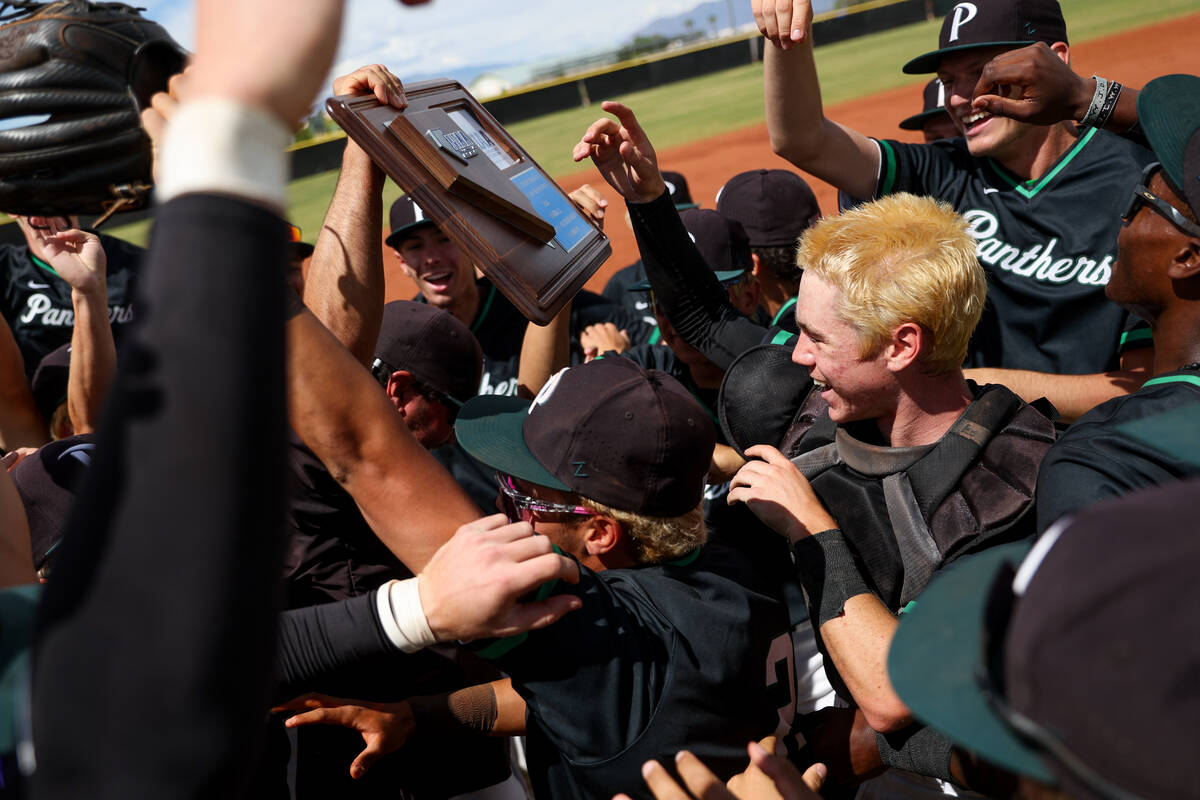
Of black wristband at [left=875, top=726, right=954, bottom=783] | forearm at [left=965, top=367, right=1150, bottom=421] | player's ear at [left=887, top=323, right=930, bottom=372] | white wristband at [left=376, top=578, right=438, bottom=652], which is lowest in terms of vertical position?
black wristband at [left=875, top=726, right=954, bottom=783]

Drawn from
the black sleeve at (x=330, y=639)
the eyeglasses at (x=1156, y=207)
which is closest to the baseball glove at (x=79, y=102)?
the black sleeve at (x=330, y=639)

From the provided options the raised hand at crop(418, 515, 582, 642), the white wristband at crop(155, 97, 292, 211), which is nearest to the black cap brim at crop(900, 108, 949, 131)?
the raised hand at crop(418, 515, 582, 642)

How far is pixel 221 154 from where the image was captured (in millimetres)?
809

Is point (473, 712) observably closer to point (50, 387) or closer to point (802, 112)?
point (802, 112)

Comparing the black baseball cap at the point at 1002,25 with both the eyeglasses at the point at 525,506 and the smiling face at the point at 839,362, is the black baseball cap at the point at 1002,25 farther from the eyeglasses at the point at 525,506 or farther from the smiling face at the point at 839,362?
the eyeglasses at the point at 525,506

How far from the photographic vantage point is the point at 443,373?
3387 millimetres

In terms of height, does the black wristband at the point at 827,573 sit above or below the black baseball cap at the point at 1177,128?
below

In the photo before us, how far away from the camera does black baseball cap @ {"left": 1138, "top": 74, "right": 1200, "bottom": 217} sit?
2.21 meters

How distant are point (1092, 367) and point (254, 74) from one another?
336 cm

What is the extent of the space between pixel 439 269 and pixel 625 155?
1859mm

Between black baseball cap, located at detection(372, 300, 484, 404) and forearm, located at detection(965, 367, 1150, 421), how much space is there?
1.79 meters

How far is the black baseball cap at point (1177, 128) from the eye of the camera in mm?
2211

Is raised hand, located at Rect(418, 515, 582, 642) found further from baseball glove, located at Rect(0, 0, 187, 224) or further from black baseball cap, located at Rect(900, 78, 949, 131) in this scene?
black baseball cap, located at Rect(900, 78, 949, 131)

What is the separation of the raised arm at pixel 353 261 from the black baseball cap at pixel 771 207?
2551mm
